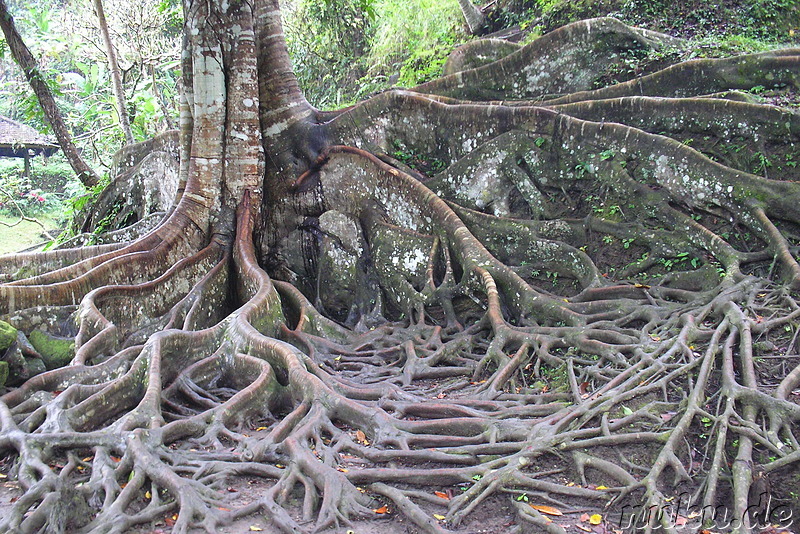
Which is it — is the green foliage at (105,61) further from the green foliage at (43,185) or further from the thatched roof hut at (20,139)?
the thatched roof hut at (20,139)

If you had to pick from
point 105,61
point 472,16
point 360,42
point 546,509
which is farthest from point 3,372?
point 105,61

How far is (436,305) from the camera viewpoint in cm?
648

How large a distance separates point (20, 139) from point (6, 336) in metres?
22.2

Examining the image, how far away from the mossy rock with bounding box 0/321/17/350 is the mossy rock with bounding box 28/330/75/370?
0.63 m

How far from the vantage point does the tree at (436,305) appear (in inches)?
142

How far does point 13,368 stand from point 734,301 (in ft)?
19.4

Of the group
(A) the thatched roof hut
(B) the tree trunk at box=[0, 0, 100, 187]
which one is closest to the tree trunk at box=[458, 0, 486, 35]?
(B) the tree trunk at box=[0, 0, 100, 187]

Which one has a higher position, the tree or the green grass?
the tree

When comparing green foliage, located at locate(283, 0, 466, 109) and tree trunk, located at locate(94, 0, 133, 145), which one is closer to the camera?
tree trunk, located at locate(94, 0, 133, 145)

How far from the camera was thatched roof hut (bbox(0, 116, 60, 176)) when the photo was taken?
2288cm

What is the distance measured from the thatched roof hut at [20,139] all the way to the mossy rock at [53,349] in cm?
2011

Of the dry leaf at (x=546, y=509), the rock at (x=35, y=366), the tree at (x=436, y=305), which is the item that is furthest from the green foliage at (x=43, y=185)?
the dry leaf at (x=546, y=509)

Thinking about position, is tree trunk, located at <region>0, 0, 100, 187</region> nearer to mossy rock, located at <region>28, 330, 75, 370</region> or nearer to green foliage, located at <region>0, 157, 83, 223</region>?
mossy rock, located at <region>28, 330, 75, 370</region>

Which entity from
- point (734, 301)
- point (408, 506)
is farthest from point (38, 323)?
point (734, 301)
